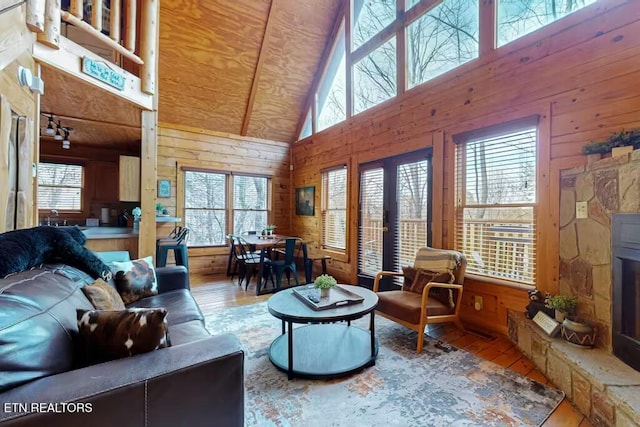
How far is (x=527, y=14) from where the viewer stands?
2.76 metres

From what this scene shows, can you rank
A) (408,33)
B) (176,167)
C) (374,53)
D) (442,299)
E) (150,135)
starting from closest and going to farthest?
(442,299), (150,135), (408,33), (374,53), (176,167)

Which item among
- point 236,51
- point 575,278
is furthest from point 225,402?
point 236,51

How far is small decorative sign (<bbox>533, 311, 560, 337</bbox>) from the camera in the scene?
2.19m

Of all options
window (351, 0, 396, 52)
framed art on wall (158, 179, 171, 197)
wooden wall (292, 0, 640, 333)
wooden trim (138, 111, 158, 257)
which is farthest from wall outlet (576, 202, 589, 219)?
framed art on wall (158, 179, 171, 197)

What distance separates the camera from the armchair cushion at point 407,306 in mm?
2596

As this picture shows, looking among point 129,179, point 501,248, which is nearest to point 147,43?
point 129,179

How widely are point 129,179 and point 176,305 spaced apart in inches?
110

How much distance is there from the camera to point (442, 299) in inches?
111

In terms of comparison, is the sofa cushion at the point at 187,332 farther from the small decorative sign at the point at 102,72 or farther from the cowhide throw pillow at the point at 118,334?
the small decorative sign at the point at 102,72

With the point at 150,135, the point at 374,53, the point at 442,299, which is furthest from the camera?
the point at 374,53

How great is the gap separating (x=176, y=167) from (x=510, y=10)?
540cm

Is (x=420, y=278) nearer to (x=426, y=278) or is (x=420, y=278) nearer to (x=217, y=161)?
(x=426, y=278)

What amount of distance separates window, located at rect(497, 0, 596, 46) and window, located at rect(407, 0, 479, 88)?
0.28 m

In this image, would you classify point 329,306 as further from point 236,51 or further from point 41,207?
point 41,207
